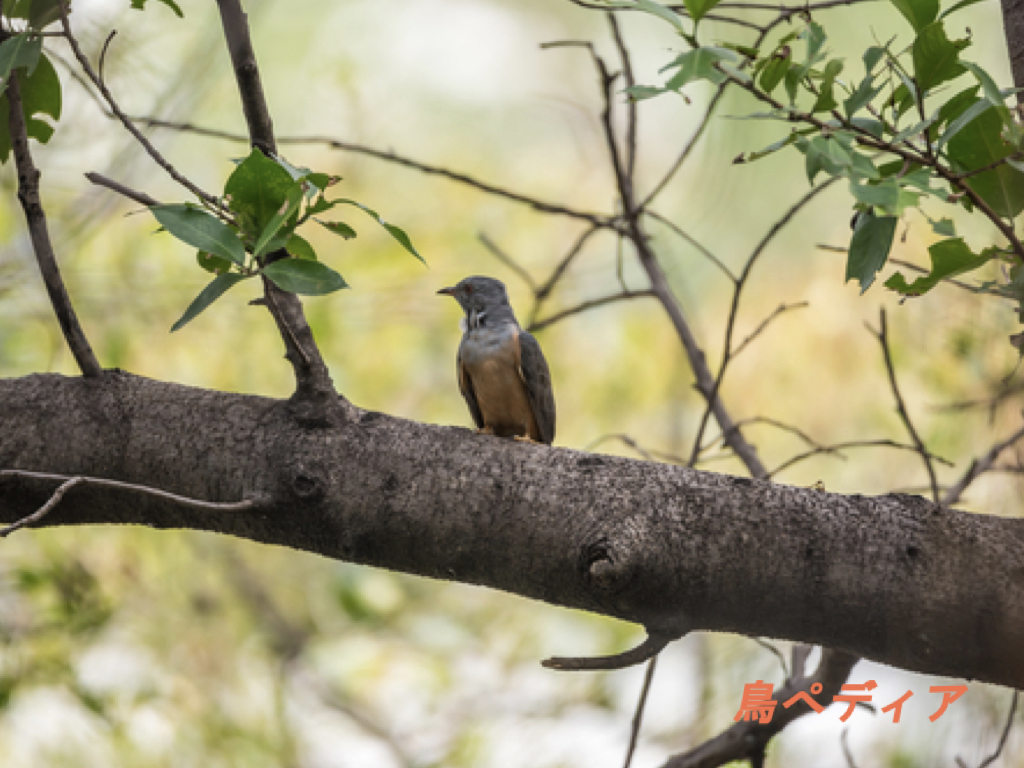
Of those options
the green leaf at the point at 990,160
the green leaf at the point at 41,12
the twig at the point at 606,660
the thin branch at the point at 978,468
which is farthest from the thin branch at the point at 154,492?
the thin branch at the point at 978,468

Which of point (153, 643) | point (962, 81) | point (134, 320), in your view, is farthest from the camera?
point (153, 643)

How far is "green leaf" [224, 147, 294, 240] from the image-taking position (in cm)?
138

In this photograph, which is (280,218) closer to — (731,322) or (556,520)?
(556,520)

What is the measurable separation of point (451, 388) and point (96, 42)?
3260 mm

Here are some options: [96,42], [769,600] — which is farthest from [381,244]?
[769,600]

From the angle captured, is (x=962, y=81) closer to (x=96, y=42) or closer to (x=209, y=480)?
(x=96, y=42)

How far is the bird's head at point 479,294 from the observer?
3387 millimetres

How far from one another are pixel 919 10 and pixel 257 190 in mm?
1081

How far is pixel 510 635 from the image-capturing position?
6.10m

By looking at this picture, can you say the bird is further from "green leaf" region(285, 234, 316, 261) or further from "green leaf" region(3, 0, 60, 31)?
"green leaf" region(3, 0, 60, 31)

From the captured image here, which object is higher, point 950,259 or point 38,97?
point 38,97

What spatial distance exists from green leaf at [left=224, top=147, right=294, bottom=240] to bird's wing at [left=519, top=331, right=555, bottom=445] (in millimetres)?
1676

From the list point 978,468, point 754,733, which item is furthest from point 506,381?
point 978,468

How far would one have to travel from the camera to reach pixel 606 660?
4.73ft
